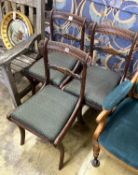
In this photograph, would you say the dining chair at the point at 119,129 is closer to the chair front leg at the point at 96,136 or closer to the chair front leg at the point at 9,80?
the chair front leg at the point at 96,136

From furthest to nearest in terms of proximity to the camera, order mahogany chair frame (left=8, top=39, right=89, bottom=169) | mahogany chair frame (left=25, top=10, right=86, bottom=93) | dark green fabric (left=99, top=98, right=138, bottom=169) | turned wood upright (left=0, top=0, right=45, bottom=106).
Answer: mahogany chair frame (left=25, top=10, right=86, bottom=93), turned wood upright (left=0, top=0, right=45, bottom=106), mahogany chair frame (left=8, top=39, right=89, bottom=169), dark green fabric (left=99, top=98, right=138, bottom=169)

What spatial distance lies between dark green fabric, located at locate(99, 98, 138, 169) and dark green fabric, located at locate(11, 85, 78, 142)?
1.02 feet

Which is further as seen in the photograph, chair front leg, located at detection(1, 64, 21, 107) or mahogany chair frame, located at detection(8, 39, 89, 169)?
chair front leg, located at detection(1, 64, 21, 107)

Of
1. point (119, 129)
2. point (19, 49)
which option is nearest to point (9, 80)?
point (19, 49)

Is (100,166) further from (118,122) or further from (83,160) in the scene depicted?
(118,122)

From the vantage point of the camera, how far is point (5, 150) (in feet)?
5.80

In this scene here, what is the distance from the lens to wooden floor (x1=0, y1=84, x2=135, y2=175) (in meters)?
1.65

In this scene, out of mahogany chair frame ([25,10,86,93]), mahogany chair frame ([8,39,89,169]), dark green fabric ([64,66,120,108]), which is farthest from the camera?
mahogany chair frame ([25,10,86,93])

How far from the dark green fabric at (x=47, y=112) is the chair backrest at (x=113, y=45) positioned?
0.50 m

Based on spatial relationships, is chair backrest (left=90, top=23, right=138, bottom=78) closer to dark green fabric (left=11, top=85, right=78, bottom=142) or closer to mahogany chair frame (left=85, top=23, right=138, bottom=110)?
mahogany chair frame (left=85, top=23, right=138, bottom=110)

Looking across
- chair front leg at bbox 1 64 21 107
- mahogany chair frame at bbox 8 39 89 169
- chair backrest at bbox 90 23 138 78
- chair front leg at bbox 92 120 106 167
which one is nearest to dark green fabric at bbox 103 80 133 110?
chair front leg at bbox 92 120 106 167

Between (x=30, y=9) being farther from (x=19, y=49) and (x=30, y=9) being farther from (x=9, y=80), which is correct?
(x=9, y=80)

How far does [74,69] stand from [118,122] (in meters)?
0.66

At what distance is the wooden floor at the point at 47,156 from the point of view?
1.65m
